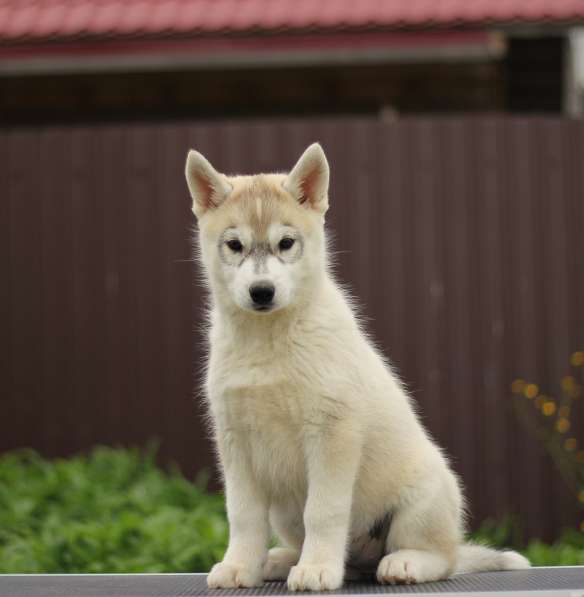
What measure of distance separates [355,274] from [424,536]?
12.1 ft


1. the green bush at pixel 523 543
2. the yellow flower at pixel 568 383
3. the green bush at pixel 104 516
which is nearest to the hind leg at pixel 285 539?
the green bush at pixel 104 516

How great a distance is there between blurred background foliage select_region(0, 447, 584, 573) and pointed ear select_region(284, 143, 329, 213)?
251cm

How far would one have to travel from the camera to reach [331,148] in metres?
7.71

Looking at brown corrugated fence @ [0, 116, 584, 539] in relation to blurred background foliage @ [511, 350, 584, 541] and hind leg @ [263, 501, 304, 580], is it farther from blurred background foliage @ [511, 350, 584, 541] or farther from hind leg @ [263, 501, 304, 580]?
hind leg @ [263, 501, 304, 580]

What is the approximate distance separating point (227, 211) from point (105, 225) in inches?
157

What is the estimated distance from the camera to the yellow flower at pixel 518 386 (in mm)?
7367

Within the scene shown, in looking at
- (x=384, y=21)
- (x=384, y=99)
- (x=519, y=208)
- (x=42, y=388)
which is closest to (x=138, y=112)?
(x=384, y=99)

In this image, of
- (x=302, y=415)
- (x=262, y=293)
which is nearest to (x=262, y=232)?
(x=262, y=293)

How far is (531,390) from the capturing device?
7.27 meters

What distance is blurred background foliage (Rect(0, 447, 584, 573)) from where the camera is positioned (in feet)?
20.2

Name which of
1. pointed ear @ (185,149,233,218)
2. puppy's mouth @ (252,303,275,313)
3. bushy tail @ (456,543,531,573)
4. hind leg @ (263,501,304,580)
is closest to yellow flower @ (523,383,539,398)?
bushy tail @ (456,543,531,573)

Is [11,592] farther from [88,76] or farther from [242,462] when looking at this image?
[88,76]

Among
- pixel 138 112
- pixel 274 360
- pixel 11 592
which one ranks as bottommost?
pixel 11 592

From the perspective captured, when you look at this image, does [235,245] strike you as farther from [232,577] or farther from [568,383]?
[568,383]
